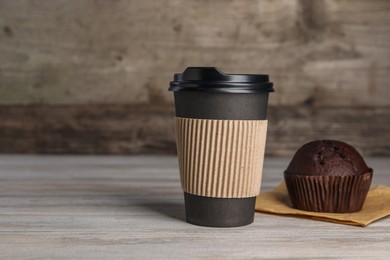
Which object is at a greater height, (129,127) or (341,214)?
(341,214)

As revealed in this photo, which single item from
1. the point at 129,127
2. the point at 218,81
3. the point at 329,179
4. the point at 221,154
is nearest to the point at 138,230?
the point at 221,154

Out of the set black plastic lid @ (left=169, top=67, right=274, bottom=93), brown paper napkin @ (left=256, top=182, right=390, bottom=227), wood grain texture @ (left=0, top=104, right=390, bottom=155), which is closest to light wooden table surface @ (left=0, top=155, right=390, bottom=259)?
brown paper napkin @ (left=256, top=182, right=390, bottom=227)

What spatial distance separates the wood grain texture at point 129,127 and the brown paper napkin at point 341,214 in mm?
1135

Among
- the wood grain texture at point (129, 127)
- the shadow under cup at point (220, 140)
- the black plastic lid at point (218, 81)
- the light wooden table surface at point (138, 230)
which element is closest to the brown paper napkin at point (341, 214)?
the light wooden table surface at point (138, 230)

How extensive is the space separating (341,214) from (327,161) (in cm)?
12

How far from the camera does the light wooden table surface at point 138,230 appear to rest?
1.12 meters

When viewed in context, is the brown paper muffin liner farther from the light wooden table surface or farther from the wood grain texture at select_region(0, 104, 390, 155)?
the wood grain texture at select_region(0, 104, 390, 155)

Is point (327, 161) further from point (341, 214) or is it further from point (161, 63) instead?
point (161, 63)

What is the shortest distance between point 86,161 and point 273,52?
93 cm

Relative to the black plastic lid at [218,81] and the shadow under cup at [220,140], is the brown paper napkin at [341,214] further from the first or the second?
the black plastic lid at [218,81]

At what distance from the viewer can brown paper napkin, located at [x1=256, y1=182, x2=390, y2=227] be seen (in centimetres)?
137

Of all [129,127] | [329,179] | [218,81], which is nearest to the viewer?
[218,81]

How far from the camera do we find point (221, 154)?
1.28 metres

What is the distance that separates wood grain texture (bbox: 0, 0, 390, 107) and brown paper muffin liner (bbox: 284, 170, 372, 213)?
4.55 feet
